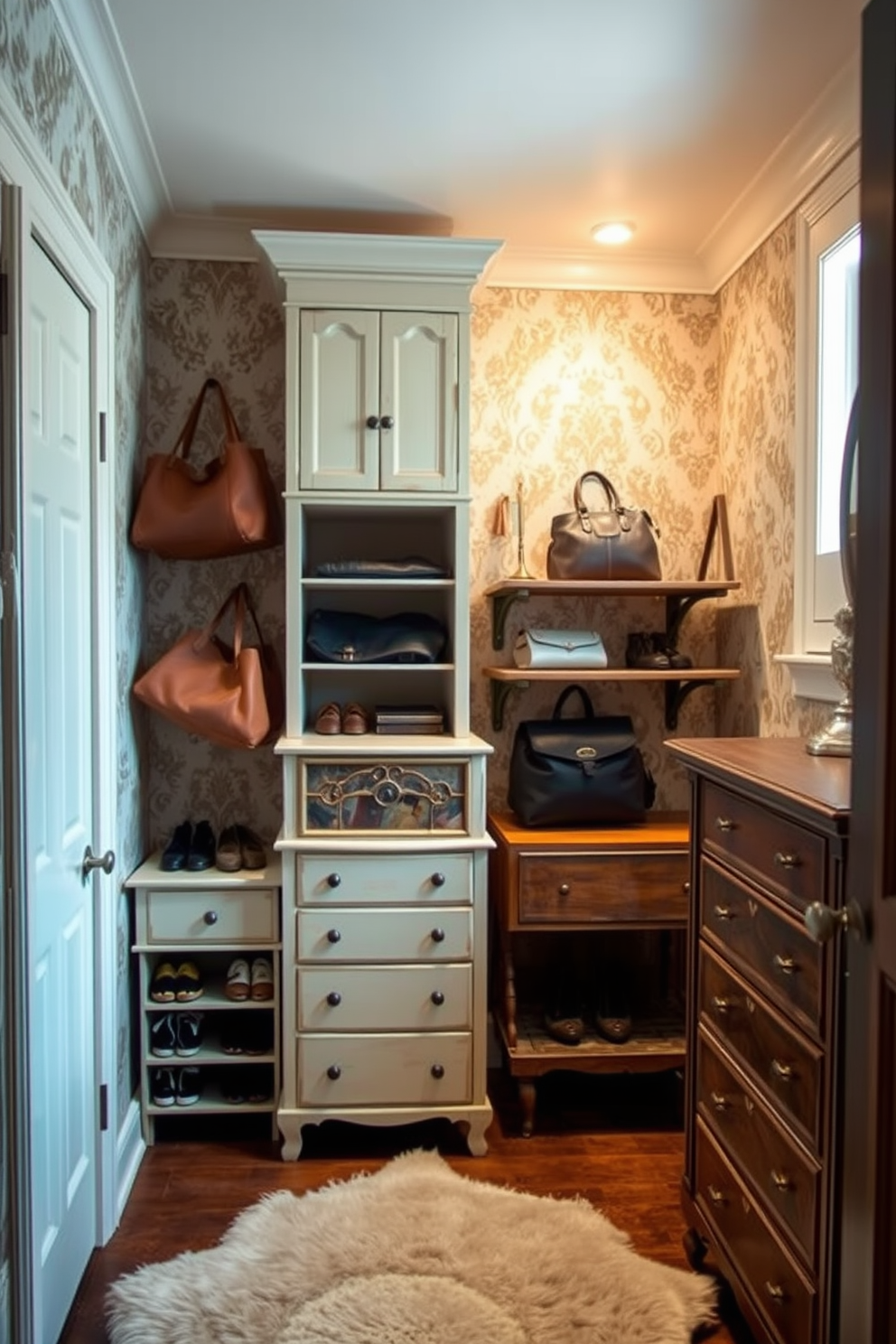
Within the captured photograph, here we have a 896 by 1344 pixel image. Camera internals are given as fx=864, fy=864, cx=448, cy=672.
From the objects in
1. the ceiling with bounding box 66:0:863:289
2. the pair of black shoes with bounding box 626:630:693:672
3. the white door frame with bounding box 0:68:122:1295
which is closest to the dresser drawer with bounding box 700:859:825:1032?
the pair of black shoes with bounding box 626:630:693:672

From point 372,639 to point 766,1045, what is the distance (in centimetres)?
143

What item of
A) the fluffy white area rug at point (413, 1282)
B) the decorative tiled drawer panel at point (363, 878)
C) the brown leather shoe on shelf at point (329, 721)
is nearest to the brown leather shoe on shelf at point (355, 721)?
the brown leather shoe on shelf at point (329, 721)

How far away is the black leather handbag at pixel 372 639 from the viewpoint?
2422 millimetres

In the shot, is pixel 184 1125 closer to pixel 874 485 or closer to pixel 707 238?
pixel 874 485

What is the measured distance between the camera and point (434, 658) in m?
2.46

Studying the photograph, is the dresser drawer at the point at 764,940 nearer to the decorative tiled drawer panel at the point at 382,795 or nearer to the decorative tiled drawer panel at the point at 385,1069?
the decorative tiled drawer panel at the point at 382,795

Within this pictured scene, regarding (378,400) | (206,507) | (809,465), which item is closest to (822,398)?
(809,465)

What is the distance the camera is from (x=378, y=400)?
7.79 feet

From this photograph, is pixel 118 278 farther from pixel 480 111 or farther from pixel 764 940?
pixel 764 940

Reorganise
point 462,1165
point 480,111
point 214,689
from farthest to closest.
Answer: point 214,689 → point 462,1165 → point 480,111

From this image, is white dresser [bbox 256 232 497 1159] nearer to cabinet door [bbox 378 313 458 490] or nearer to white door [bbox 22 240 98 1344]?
cabinet door [bbox 378 313 458 490]

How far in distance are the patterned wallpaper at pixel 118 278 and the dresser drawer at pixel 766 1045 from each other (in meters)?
1.37

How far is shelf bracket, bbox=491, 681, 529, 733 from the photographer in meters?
2.70

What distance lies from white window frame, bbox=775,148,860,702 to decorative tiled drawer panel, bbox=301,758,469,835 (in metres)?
0.92
